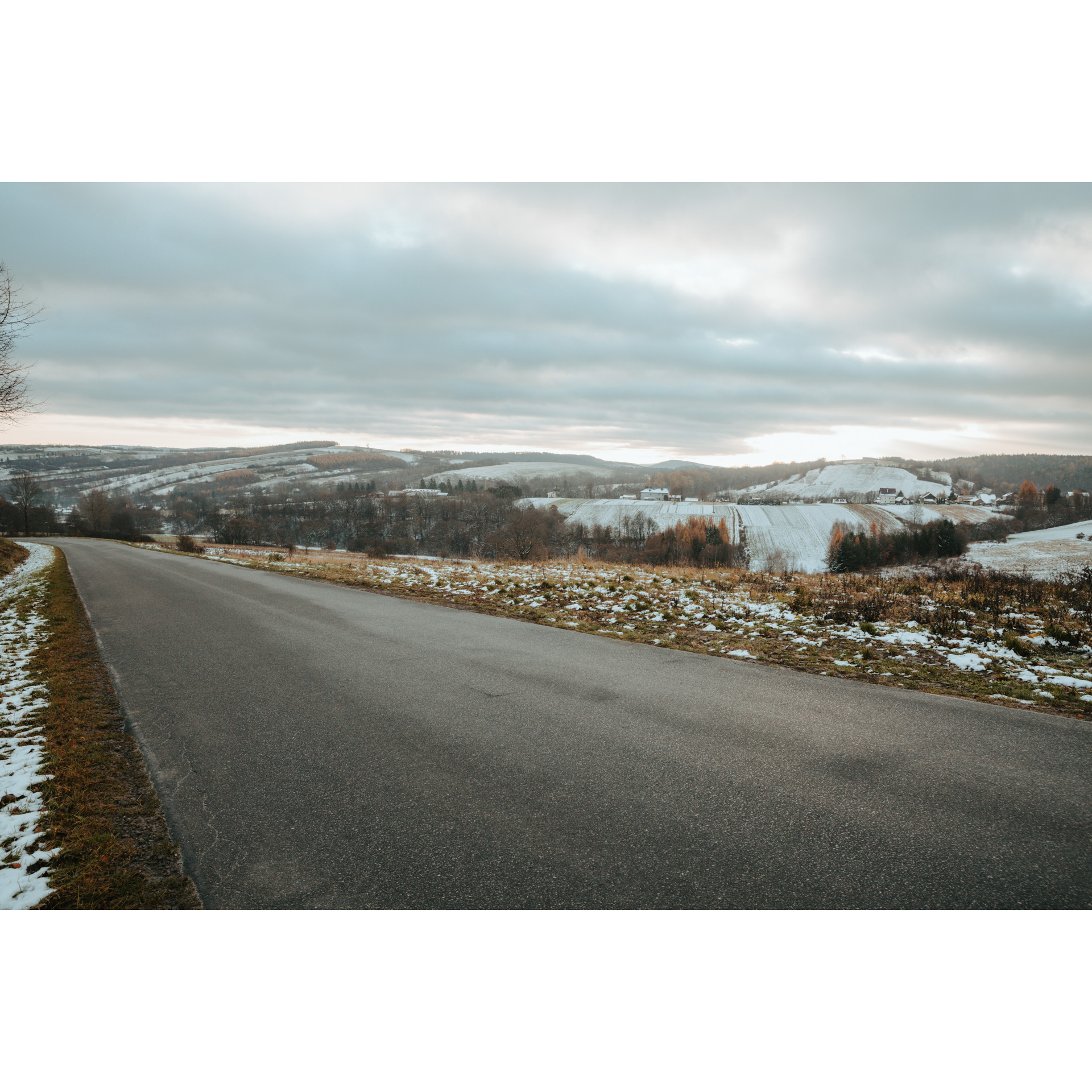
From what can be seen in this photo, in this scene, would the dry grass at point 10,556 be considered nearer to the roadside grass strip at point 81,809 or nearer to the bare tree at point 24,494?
the roadside grass strip at point 81,809

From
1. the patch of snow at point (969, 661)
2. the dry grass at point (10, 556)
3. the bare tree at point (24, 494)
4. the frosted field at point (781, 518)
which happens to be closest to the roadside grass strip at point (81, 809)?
the patch of snow at point (969, 661)

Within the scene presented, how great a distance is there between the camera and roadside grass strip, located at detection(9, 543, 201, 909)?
3139 mm

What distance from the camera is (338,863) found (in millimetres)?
3293

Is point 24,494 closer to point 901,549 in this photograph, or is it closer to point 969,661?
point 969,661

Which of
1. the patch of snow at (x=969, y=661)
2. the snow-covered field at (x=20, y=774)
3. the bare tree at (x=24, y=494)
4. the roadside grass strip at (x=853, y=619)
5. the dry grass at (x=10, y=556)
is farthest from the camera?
the bare tree at (x=24, y=494)

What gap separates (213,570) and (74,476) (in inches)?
8711

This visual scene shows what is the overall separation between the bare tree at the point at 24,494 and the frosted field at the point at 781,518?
72044 mm

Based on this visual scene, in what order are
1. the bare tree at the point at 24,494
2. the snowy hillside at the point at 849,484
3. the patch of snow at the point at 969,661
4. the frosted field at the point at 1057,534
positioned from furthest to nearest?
the snowy hillside at the point at 849,484, the bare tree at the point at 24,494, the frosted field at the point at 1057,534, the patch of snow at the point at 969,661

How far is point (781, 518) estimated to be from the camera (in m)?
96.8

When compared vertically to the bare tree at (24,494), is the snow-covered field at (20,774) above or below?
below

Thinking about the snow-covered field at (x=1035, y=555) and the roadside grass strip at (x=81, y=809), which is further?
the snow-covered field at (x=1035, y=555)

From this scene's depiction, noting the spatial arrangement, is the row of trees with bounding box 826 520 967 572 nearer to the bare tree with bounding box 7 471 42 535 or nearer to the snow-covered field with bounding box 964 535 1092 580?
the snow-covered field with bounding box 964 535 1092 580

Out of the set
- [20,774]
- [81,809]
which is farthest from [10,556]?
[81,809]

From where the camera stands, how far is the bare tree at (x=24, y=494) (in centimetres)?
6594
